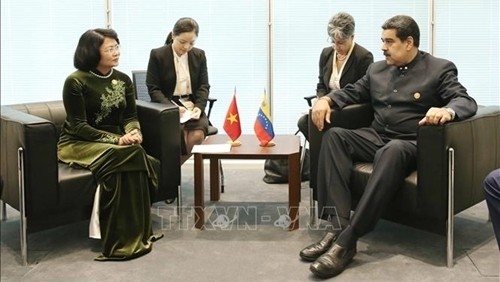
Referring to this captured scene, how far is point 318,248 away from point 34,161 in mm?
1392

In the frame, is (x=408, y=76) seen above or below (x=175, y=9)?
below

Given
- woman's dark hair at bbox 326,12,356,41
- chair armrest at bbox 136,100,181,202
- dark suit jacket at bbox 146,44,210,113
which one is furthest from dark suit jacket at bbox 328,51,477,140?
dark suit jacket at bbox 146,44,210,113

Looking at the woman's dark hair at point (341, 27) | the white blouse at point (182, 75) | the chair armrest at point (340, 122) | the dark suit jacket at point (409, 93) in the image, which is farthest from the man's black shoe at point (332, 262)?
the white blouse at point (182, 75)

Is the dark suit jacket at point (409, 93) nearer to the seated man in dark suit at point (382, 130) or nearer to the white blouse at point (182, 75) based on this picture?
the seated man in dark suit at point (382, 130)

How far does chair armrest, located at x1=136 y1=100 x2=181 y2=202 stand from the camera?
11.8 ft

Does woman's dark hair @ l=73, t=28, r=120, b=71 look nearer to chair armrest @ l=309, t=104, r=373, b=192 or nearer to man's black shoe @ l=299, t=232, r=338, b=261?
chair armrest @ l=309, t=104, r=373, b=192

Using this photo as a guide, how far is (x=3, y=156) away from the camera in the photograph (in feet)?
10.2

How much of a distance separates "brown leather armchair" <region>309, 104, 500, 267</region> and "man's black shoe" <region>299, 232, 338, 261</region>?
0.25 m

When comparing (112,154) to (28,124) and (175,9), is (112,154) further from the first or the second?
(175,9)

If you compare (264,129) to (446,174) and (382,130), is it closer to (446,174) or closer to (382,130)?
(382,130)

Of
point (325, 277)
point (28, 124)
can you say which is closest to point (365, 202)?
point (325, 277)

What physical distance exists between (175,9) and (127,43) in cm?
48

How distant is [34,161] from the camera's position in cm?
309

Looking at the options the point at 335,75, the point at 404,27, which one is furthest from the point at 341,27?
the point at 404,27
